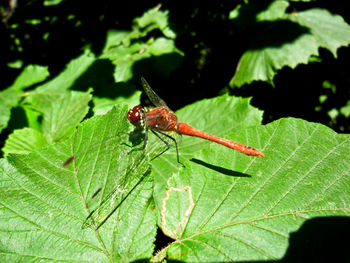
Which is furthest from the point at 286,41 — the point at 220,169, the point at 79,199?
the point at 79,199

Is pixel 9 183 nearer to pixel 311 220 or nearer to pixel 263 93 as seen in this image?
pixel 311 220

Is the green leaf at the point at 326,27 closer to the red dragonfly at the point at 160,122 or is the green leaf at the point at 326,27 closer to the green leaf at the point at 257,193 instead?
the red dragonfly at the point at 160,122

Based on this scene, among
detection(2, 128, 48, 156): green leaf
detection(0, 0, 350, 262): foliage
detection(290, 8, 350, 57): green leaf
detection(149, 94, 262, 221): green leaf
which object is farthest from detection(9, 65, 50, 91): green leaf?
detection(290, 8, 350, 57): green leaf

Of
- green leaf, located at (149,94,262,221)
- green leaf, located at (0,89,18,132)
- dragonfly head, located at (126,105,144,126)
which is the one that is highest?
green leaf, located at (0,89,18,132)

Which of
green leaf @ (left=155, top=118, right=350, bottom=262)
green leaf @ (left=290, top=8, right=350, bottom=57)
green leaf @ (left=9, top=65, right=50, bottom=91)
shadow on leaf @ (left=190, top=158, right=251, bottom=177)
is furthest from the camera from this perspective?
green leaf @ (left=290, top=8, right=350, bottom=57)

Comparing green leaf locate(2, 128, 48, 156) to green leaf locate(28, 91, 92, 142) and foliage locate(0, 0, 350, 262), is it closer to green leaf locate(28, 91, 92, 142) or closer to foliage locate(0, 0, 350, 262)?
foliage locate(0, 0, 350, 262)

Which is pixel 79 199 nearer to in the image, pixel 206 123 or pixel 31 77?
pixel 206 123
